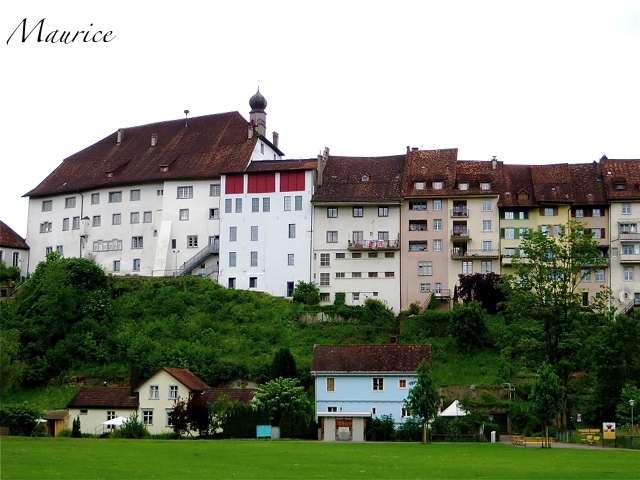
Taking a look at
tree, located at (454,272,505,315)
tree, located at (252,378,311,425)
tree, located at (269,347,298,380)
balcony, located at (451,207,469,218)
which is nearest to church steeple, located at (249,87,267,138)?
balcony, located at (451,207,469,218)

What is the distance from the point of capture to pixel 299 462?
39875mm

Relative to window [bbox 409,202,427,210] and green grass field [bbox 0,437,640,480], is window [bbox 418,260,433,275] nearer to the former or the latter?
window [bbox 409,202,427,210]

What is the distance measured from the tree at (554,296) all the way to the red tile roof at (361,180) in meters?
22.1

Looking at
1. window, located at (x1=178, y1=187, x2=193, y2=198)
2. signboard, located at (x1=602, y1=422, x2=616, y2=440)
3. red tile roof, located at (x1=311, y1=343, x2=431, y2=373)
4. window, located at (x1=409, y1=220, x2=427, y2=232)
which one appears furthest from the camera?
window, located at (x1=178, y1=187, x2=193, y2=198)

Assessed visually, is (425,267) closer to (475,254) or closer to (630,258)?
(475,254)

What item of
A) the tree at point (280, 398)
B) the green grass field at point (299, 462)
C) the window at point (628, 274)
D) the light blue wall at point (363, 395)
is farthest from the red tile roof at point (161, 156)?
the green grass field at point (299, 462)

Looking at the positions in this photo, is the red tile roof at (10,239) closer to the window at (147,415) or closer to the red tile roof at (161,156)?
the red tile roof at (161,156)

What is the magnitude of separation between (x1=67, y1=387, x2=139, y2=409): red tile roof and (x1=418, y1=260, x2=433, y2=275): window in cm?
2871

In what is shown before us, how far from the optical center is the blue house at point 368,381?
6775 cm

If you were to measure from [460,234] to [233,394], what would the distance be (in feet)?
A: 96.3

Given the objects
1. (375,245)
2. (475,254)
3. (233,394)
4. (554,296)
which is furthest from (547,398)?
(375,245)

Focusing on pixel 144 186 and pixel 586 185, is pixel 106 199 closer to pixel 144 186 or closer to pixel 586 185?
pixel 144 186

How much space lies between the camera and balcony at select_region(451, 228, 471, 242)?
90.4 meters

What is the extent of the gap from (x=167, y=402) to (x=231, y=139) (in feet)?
122
